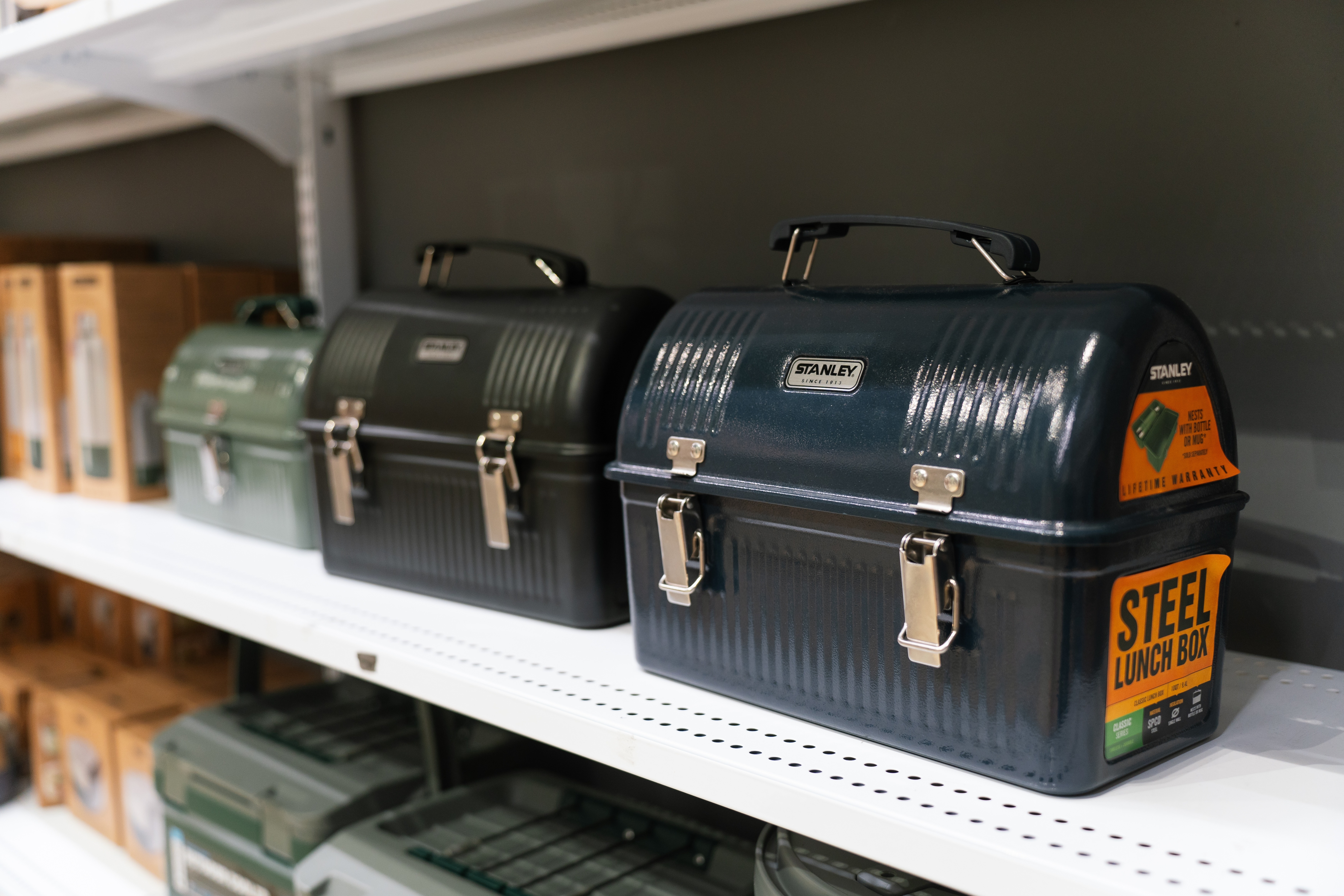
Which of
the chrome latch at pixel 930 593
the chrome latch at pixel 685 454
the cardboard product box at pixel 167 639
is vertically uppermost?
the chrome latch at pixel 685 454

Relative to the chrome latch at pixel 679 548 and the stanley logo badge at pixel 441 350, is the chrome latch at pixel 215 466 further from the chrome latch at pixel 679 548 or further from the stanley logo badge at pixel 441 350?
the chrome latch at pixel 679 548

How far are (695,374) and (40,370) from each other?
4.70ft

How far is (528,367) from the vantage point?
1111 millimetres

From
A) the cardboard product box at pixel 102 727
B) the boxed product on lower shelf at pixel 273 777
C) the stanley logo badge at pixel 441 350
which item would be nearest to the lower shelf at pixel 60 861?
the cardboard product box at pixel 102 727

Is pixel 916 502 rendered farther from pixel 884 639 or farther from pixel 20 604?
pixel 20 604

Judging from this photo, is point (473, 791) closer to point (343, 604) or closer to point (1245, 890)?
point (343, 604)

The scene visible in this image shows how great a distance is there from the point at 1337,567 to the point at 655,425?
61 cm

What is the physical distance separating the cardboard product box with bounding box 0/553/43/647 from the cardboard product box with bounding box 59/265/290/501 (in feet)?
1.85

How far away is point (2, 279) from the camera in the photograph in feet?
6.37

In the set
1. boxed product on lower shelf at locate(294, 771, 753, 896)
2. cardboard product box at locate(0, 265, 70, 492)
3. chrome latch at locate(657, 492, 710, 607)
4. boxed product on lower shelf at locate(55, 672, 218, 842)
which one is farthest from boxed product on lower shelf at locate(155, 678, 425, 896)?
chrome latch at locate(657, 492, 710, 607)

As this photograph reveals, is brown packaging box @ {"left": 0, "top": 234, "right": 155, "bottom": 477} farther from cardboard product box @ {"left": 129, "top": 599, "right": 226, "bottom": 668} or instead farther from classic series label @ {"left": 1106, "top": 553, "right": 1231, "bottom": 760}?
classic series label @ {"left": 1106, "top": 553, "right": 1231, "bottom": 760}

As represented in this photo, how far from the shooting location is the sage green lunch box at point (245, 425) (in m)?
1.45

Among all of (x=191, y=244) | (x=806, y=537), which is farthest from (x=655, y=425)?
(x=191, y=244)

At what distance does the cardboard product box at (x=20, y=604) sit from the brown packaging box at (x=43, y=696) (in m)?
0.08
